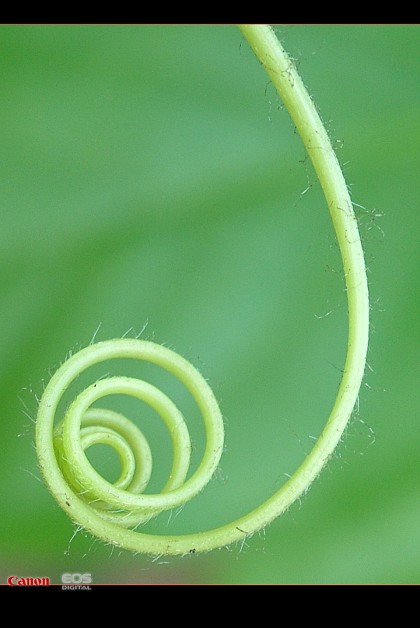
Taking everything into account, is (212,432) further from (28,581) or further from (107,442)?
(28,581)

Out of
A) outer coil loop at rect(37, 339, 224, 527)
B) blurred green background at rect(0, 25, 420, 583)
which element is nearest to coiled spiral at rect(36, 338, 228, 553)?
outer coil loop at rect(37, 339, 224, 527)

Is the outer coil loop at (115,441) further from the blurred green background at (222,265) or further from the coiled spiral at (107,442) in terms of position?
the blurred green background at (222,265)

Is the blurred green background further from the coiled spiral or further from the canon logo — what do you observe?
the coiled spiral

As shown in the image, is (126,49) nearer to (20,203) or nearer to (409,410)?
(20,203)

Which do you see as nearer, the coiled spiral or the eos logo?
the coiled spiral

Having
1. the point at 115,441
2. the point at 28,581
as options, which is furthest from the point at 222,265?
the point at 28,581

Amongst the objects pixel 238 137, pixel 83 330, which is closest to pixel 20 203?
pixel 83 330
